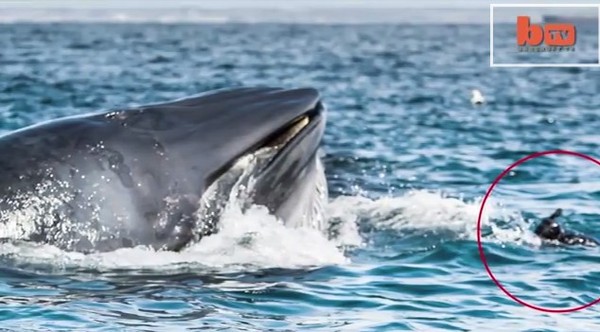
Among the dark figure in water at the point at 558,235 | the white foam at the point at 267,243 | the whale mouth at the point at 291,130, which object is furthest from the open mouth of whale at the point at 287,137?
the dark figure in water at the point at 558,235

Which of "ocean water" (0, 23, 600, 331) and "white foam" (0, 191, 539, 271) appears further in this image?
"white foam" (0, 191, 539, 271)

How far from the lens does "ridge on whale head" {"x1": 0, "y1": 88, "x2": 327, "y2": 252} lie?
1027 cm

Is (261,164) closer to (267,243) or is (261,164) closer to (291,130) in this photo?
(291,130)

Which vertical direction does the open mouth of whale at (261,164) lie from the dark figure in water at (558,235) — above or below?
above

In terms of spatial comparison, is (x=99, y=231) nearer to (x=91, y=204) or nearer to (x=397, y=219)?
(x=91, y=204)

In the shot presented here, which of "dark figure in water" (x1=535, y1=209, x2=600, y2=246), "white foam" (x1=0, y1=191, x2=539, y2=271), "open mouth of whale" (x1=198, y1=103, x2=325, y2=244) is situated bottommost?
"dark figure in water" (x1=535, y1=209, x2=600, y2=246)

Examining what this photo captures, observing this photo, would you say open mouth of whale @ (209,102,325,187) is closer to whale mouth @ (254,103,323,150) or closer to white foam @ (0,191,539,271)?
whale mouth @ (254,103,323,150)

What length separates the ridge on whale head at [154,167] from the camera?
10273 mm

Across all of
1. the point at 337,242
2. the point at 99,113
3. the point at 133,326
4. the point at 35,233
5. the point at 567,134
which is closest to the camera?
the point at 133,326

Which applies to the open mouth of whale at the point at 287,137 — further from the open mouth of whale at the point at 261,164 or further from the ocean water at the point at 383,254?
the ocean water at the point at 383,254

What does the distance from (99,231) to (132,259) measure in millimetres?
351

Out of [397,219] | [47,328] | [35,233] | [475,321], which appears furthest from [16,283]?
[397,219]

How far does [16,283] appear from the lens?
10.3 meters

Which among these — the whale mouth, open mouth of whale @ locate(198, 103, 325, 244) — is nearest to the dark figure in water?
open mouth of whale @ locate(198, 103, 325, 244)
